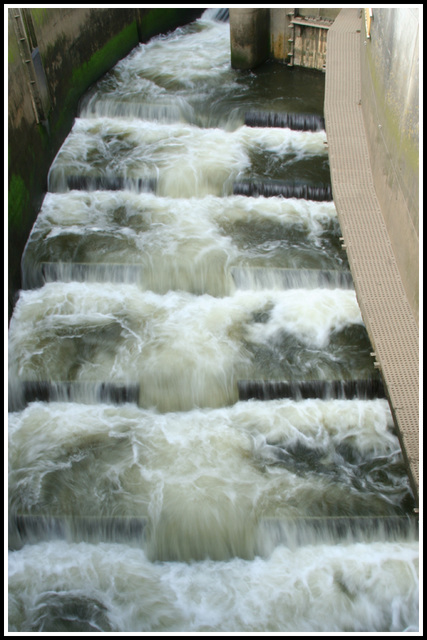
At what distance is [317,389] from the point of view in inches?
212

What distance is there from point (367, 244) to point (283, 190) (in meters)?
1.86

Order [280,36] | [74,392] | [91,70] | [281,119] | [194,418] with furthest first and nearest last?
1. [280,36]
2. [91,70]
3. [281,119]
4. [74,392]
5. [194,418]

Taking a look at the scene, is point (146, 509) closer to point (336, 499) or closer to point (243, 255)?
point (336, 499)

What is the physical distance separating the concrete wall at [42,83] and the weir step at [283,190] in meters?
2.42

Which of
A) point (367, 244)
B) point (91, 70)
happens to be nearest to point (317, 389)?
point (367, 244)

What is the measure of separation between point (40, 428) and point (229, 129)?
5372mm

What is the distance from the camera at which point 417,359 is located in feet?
16.5

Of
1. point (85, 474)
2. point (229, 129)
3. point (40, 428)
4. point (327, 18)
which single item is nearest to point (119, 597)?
point (85, 474)

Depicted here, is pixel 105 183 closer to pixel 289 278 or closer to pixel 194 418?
pixel 289 278

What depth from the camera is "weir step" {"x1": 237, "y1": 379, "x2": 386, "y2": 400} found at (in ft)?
17.6

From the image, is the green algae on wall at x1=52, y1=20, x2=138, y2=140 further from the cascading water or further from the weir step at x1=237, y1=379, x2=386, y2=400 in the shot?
the weir step at x1=237, y1=379, x2=386, y2=400

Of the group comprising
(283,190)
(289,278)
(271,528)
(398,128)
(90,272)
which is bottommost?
(271,528)

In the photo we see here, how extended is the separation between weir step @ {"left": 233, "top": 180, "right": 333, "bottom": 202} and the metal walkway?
0.46 meters

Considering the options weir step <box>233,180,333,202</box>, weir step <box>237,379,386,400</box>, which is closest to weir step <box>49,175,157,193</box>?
weir step <box>233,180,333,202</box>
